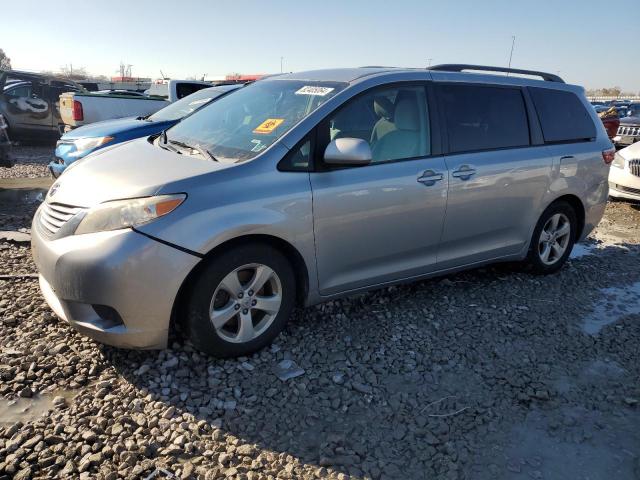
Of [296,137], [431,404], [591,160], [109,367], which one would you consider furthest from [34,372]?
[591,160]

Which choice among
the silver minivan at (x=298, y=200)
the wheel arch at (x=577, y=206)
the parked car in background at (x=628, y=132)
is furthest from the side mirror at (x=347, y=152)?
the parked car in background at (x=628, y=132)

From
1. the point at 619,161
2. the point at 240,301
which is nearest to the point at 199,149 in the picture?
the point at 240,301

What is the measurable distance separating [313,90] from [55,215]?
6.18 feet

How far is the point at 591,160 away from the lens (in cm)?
480

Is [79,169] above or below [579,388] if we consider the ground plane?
above

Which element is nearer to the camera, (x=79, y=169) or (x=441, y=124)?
(x=79, y=169)

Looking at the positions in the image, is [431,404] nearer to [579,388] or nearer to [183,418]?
[579,388]

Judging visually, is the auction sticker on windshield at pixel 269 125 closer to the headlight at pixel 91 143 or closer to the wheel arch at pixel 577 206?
the wheel arch at pixel 577 206

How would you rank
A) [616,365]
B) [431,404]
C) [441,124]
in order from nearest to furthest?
[431,404] → [616,365] → [441,124]

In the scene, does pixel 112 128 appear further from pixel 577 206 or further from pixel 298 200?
pixel 577 206

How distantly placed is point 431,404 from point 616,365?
1471 millimetres

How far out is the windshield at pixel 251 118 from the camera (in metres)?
3.29

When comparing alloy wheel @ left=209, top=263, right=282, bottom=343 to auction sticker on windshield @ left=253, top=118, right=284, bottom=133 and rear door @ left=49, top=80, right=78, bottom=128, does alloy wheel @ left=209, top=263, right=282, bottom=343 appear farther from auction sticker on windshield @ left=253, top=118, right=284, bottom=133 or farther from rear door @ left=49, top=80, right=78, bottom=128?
rear door @ left=49, top=80, right=78, bottom=128

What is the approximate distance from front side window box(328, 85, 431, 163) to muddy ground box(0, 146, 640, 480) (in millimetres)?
1244
